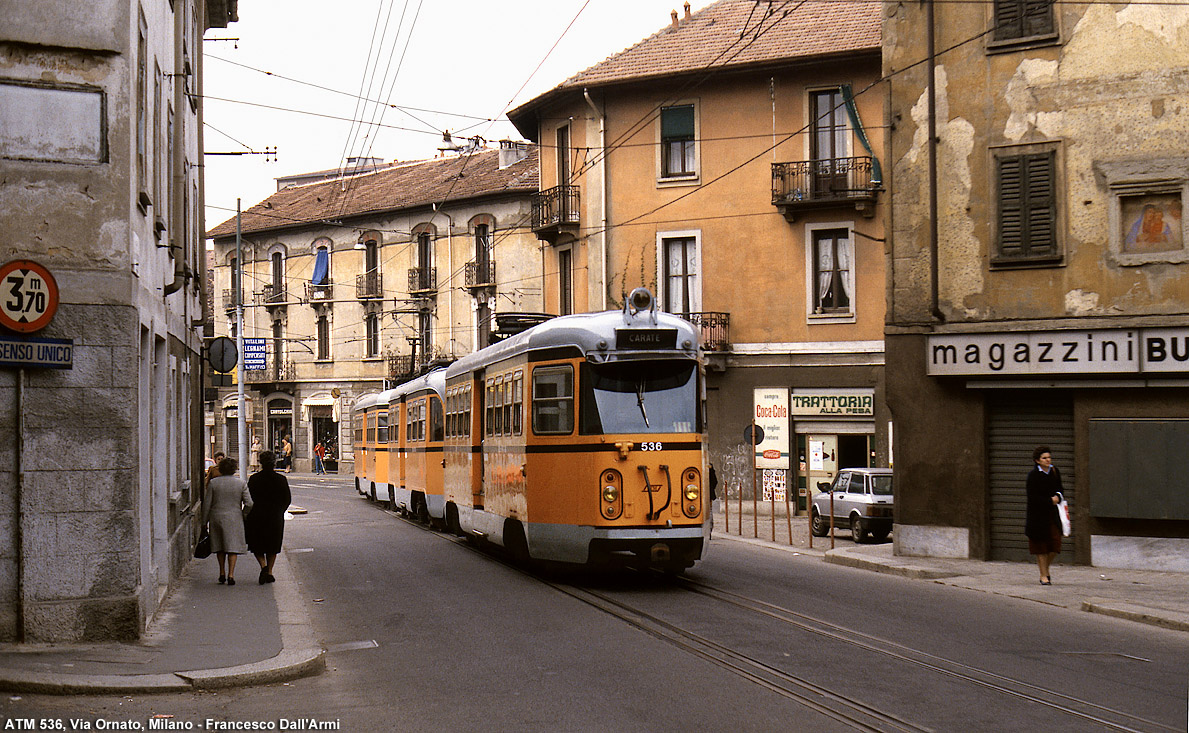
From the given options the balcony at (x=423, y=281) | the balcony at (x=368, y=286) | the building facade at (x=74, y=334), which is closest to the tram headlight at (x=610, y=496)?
the building facade at (x=74, y=334)

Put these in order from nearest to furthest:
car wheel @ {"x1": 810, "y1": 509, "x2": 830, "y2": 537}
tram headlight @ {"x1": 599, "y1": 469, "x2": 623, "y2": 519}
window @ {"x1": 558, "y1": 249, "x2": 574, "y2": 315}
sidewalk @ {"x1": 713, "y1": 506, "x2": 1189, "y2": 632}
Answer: sidewalk @ {"x1": 713, "y1": 506, "x2": 1189, "y2": 632} < tram headlight @ {"x1": 599, "y1": 469, "x2": 623, "y2": 519} < car wheel @ {"x1": 810, "y1": 509, "x2": 830, "y2": 537} < window @ {"x1": 558, "y1": 249, "x2": 574, "y2": 315}

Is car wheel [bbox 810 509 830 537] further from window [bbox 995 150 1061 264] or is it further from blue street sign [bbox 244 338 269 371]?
blue street sign [bbox 244 338 269 371]

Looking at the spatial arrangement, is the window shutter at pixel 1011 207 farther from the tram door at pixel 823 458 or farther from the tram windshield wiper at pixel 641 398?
the tram door at pixel 823 458

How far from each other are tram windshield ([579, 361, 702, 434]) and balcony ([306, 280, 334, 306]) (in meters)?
48.5

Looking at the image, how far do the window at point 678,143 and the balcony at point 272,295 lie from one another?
33.4 meters

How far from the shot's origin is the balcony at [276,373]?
63375 mm

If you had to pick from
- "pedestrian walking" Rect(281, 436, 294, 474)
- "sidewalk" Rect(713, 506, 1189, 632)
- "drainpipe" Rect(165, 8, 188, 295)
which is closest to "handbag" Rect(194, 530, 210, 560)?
"drainpipe" Rect(165, 8, 188, 295)

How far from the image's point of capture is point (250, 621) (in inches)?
485

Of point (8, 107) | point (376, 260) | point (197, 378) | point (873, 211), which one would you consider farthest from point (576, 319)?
point (376, 260)

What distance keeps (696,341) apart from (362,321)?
4692 centimetres

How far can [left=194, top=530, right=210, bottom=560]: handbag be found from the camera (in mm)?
15312

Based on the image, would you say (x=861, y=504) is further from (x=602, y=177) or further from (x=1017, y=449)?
(x=602, y=177)

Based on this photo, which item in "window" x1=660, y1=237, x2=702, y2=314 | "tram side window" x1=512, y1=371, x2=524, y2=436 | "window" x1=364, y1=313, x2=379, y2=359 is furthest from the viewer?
"window" x1=364, y1=313, x2=379, y2=359

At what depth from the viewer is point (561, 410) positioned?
15.3 meters
